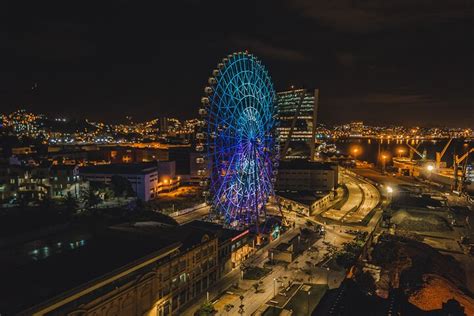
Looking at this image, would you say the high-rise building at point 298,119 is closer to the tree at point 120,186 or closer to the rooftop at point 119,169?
the rooftop at point 119,169

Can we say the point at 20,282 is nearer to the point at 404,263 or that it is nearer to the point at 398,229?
the point at 404,263

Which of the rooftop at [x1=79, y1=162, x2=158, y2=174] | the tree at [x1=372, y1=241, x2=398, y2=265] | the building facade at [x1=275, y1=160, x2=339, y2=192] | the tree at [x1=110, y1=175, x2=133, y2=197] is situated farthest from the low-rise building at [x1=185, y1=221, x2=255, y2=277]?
the building facade at [x1=275, y1=160, x2=339, y2=192]

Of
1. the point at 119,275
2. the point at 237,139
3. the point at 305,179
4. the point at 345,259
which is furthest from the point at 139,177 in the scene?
the point at 119,275

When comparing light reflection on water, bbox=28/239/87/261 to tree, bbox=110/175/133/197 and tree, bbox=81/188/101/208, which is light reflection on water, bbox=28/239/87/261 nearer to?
tree, bbox=81/188/101/208

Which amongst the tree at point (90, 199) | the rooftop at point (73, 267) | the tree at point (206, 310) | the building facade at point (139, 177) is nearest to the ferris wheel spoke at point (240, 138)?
the rooftop at point (73, 267)

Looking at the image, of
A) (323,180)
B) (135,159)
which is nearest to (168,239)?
(323,180)

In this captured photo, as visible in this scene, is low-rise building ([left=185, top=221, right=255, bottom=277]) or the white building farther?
the white building

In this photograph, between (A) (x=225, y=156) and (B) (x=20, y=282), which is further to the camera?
(A) (x=225, y=156)
